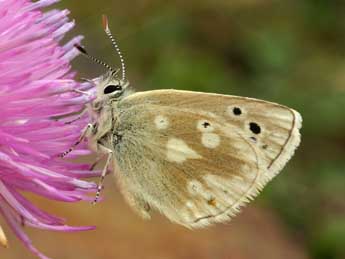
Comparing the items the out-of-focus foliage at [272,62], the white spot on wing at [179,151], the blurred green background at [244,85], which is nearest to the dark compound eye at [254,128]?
the white spot on wing at [179,151]

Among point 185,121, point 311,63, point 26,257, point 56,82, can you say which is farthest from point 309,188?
point 56,82

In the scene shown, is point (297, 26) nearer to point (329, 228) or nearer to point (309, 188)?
point (309, 188)

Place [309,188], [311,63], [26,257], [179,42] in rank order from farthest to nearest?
[311,63]
[179,42]
[309,188]
[26,257]

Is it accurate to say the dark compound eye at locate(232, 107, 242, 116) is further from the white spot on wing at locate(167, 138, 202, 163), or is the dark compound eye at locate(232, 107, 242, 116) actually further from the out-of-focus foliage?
the out-of-focus foliage

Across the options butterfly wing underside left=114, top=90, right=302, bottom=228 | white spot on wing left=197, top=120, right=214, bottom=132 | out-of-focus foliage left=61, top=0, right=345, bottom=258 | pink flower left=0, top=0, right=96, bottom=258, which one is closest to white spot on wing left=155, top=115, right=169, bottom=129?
butterfly wing underside left=114, top=90, right=302, bottom=228

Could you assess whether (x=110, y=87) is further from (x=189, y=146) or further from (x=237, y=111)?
(x=237, y=111)

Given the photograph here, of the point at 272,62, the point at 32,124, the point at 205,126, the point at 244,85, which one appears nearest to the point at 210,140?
the point at 205,126

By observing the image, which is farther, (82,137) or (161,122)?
(161,122)
